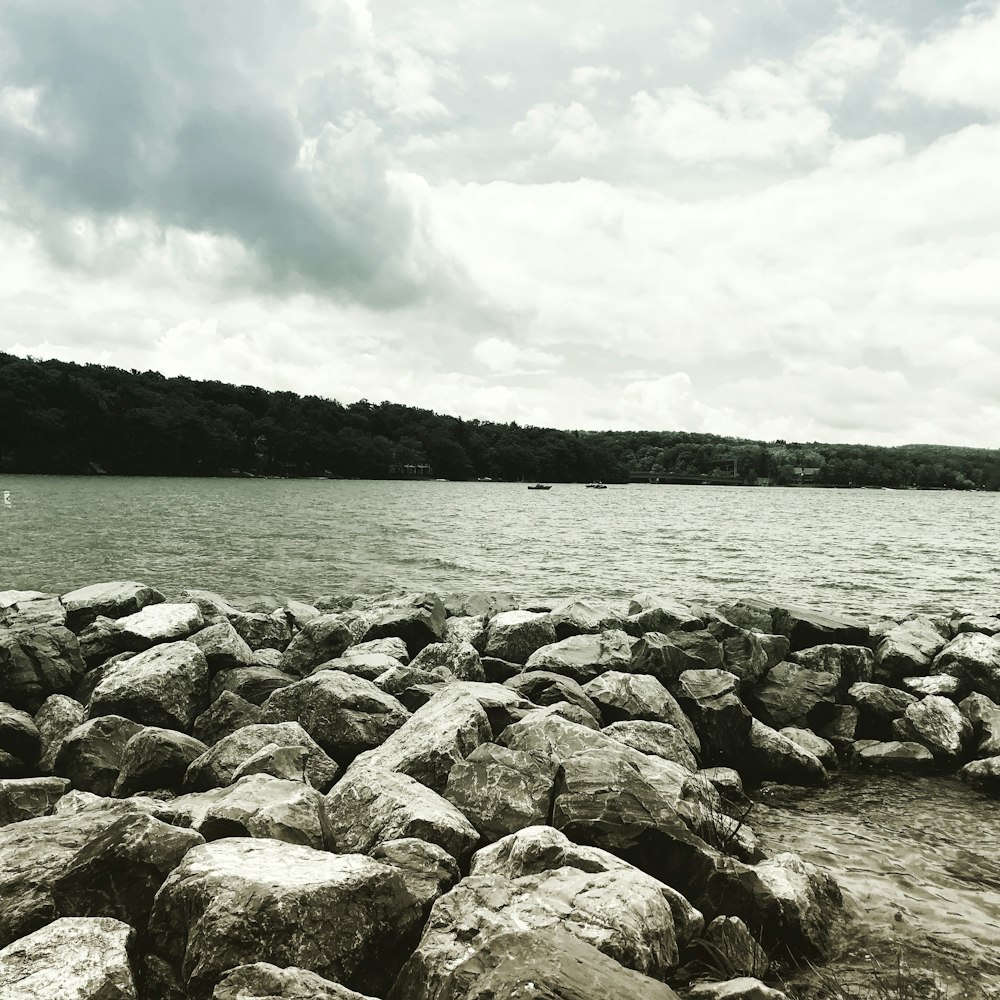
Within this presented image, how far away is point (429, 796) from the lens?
515 centimetres

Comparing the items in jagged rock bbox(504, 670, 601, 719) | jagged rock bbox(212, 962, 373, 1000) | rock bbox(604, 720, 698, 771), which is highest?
jagged rock bbox(212, 962, 373, 1000)

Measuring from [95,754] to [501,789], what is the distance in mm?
3995

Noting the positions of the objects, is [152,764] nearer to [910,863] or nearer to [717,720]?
[717,720]

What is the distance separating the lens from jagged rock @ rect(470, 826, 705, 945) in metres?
4.41

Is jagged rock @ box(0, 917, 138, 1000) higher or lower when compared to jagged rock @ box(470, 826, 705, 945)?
higher

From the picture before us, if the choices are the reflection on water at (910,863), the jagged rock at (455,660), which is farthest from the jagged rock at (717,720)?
the jagged rock at (455,660)

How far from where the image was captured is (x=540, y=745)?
6090 millimetres

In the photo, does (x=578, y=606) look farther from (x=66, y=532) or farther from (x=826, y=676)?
(x=66, y=532)

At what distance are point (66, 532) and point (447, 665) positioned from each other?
105 feet

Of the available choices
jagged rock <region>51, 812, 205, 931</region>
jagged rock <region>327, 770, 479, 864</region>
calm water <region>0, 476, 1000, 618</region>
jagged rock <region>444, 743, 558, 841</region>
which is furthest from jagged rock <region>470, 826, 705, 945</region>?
calm water <region>0, 476, 1000, 618</region>

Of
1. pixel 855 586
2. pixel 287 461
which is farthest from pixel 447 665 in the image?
pixel 287 461

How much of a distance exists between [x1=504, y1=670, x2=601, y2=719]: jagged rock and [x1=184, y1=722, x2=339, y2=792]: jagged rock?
8.19ft

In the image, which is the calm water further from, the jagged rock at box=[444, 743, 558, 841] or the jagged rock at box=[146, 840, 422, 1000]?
the jagged rock at box=[146, 840, 422, 1000]

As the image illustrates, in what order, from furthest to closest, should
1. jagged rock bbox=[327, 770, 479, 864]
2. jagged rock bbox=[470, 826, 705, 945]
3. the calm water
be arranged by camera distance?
the calm water → jagged rock bbox=[327, 770, 479, 864] → jagged rock bbox=[470, 826, 705, 945]
